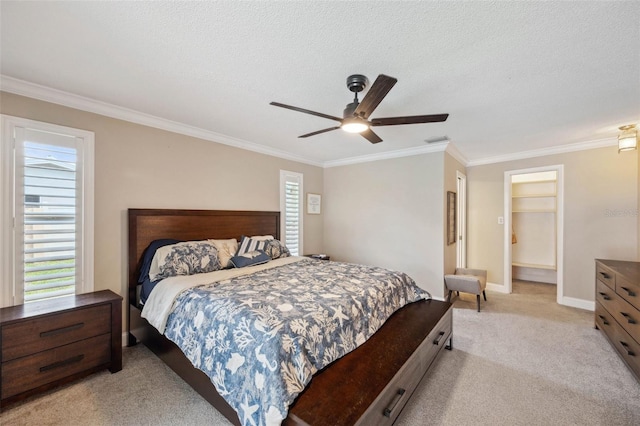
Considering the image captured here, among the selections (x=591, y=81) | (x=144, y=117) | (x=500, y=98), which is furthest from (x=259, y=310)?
(x=591, y=81)

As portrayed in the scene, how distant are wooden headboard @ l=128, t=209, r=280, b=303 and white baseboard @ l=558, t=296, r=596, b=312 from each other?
4662 mm

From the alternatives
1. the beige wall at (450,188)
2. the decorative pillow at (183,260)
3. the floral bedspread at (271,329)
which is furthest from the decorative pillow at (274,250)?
the beige wall at (450,188)

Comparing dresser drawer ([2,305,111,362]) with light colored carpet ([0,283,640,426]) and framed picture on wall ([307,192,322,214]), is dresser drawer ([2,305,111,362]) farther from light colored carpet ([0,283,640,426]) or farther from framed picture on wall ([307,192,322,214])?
framed picture on wall ([307,192,322,214])

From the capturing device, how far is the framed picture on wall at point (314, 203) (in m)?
5.13

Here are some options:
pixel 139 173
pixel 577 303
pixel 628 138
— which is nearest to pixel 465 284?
pixel 577 303

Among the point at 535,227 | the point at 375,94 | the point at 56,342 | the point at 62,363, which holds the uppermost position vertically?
the point at 375,94

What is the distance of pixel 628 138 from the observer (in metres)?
3.18

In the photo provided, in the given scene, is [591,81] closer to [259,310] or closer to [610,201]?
[610,201]

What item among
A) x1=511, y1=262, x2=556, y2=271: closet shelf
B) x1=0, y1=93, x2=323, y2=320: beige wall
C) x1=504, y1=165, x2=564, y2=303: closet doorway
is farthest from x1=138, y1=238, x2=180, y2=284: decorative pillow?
x1=511, y1=262, x2=556, y2=271: closet shelf

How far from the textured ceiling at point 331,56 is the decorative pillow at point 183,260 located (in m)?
1.48

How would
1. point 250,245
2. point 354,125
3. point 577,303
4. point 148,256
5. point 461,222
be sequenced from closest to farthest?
point 354,125 → point 148,256 → point 250,245 → point 577,303 → point 461,222

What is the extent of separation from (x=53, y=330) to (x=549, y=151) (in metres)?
6.40

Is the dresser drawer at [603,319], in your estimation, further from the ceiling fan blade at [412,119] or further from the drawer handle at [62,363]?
the drawer handle at [62,363]

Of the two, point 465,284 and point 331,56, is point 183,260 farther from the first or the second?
point 465,284
